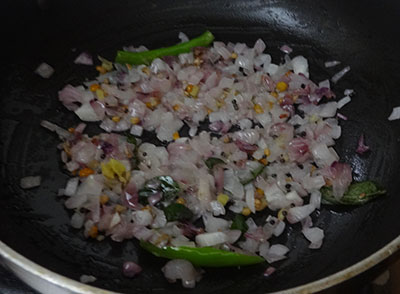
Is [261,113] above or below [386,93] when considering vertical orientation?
below

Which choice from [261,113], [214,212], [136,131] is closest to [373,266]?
[214,212]

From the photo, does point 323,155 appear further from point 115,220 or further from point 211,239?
point 115,220

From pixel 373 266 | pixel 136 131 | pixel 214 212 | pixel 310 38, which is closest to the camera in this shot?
pixel 373 266

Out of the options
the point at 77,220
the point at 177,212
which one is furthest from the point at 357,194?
the point at 77,220

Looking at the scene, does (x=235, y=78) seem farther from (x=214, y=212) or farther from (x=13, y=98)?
(x=13, y=98)

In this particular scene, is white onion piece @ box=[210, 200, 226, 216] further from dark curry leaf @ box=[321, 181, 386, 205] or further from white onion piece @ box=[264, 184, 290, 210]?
dark curry leaf @ box=[321, 181, 386, 205]

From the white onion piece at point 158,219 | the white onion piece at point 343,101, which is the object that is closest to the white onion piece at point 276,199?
the white onion piece at point 158,219

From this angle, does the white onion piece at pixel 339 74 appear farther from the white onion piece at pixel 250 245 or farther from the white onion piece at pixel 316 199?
the white onion piece at pixel 250 245

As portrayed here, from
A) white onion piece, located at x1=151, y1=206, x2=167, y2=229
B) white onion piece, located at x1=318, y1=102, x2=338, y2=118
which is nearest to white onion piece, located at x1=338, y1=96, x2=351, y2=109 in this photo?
white onion piece, located at x1=318, y1=102, x2=338, y2=118
